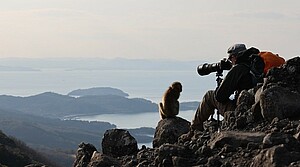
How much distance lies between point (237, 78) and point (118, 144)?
243 cm

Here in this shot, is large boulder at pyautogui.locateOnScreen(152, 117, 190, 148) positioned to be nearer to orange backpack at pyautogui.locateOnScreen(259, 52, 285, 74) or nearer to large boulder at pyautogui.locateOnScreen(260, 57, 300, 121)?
orange backpack at pyautogui.locateOnScreen(259, 52, 285, 74)

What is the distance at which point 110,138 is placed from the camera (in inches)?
428

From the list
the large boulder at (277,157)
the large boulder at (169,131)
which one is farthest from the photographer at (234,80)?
the large boulder at (277,157)

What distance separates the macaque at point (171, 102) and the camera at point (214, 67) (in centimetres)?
200

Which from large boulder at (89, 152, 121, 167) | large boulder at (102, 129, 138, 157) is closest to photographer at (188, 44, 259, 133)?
large boulder at (102, 129, 138, 157)

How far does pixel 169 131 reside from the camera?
11891 millimetres

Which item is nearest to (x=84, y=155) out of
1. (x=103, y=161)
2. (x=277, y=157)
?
(x=103, y=161)

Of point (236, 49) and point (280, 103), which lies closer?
point (280, 103)

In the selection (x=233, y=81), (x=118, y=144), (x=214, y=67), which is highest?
(x=214, y=67)

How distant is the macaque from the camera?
6.57ft

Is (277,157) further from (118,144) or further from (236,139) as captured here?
(118,144)

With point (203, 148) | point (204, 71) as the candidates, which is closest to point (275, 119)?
point (203, 148)

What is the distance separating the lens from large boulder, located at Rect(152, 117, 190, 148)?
38.7 ft

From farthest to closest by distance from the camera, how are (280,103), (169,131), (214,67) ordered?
1. (169,131)
2. (214,67)
3. (280,103)
